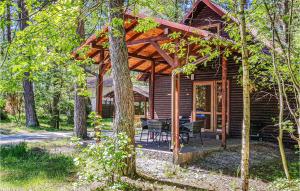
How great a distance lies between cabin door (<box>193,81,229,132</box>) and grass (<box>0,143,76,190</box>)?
20.7 feet

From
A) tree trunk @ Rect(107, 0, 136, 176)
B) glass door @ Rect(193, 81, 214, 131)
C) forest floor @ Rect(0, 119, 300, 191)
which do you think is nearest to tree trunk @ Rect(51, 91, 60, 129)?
forest floor @ Rect(0, 119, 300, 191)

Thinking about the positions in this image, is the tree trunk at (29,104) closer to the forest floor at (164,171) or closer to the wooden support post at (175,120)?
the forest floor at (164,171)

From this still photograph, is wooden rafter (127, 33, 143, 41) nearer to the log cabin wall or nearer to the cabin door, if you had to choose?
the log cabin wall

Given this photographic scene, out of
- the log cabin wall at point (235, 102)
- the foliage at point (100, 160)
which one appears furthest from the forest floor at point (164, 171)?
the log cabin wall at point (235, 102)

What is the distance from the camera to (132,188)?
5309mm

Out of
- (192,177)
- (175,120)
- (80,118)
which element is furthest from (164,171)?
(80,118)

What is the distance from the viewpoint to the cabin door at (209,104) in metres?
12.2

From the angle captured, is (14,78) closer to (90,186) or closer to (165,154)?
(90,186)

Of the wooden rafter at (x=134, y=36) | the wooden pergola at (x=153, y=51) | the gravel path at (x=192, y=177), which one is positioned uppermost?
the wooden rafter at (x=134, y=36)

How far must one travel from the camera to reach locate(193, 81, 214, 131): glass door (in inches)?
488

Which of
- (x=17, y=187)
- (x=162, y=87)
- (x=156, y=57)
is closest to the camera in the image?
(x=17, y=187)

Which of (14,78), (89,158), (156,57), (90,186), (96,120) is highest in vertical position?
(156,57)

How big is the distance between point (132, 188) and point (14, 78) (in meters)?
3.08

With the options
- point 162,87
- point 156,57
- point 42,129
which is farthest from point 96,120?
point 42,129
